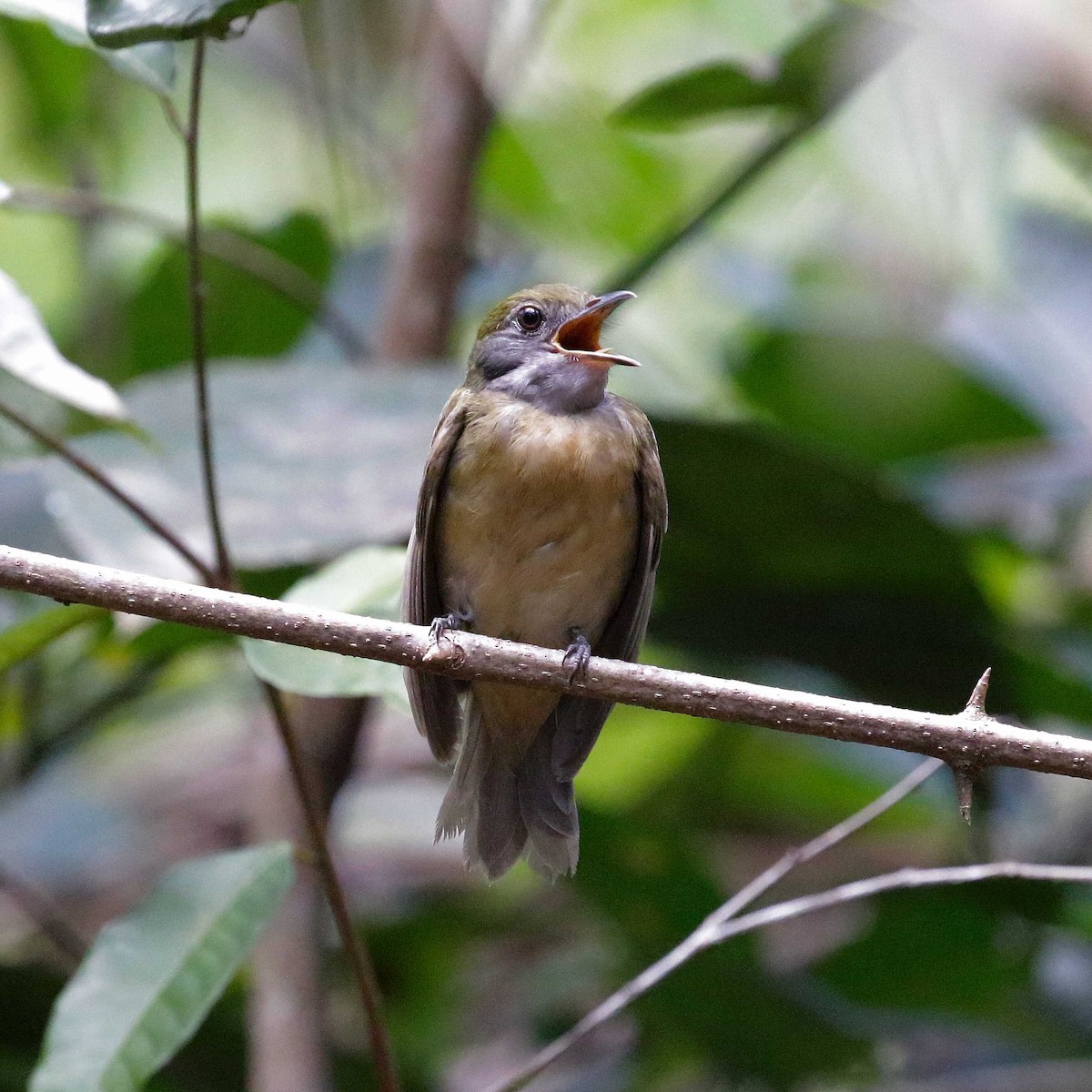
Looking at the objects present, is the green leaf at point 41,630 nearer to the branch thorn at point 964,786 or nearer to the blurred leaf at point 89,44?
the blurred leaf at point 89,44

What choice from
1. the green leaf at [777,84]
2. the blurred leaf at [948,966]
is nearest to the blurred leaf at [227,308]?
the green leaf at [777,84]

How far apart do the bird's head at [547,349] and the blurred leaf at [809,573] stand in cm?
37

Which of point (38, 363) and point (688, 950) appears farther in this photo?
point (688, 950)

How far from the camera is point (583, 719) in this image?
3.38 meters

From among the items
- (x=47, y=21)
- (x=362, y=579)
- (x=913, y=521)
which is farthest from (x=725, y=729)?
(x=47, y=21)

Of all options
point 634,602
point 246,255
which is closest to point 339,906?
point 634,602

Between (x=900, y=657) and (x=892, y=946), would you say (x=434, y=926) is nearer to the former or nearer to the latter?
(x=892, y=946)

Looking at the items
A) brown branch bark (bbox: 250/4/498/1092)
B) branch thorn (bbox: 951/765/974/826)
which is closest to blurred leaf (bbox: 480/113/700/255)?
brown branch bark (bbox: 250/4/498/1092)

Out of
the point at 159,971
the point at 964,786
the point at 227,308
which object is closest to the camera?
the point at 964,786

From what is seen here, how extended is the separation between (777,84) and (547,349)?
953 millimetres

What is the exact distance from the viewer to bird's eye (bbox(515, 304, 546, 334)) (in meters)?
3.65

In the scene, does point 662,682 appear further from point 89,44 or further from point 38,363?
point 89,44

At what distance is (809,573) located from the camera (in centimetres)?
424

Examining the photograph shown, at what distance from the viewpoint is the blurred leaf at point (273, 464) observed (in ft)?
9.79
